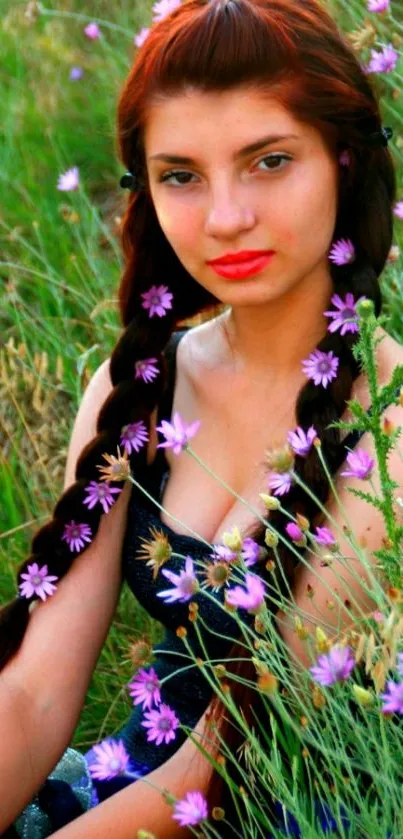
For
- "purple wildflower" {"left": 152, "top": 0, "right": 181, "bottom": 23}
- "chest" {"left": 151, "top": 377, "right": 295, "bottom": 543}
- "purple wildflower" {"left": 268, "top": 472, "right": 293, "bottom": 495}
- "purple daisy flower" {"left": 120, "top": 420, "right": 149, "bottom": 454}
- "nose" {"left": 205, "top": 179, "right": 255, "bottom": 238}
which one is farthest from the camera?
"purple daisy flower" {"left": 120, "top": 420, "right": 149, "bottom": 454}

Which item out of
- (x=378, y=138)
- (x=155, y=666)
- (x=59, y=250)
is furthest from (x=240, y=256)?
(x=59, y=250)

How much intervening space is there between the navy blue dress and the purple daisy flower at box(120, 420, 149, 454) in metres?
0.05

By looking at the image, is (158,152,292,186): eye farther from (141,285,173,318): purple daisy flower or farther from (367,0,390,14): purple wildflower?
(367,0,390,14): purple wildflower

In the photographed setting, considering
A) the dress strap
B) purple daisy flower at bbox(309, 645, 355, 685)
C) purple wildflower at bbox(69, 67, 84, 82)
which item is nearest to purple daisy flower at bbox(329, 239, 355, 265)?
the dress strap

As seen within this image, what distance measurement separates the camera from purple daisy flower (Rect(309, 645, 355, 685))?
4.94 ft

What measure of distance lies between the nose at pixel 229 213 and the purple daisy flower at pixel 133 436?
0.45 metres

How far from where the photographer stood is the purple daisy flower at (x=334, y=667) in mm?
1506

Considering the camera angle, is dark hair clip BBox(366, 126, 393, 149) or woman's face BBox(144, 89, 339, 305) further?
dark hair clip BBox(366, 126, 393, 149)

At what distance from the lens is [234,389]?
2.33 m

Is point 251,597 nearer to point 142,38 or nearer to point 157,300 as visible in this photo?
point 157,300

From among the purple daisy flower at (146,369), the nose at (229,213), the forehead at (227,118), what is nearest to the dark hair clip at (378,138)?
the forehead at (227,118)

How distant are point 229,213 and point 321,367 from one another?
0.29m

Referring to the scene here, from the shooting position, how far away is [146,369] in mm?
2375

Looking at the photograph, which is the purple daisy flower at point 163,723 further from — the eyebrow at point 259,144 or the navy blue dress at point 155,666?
the eyebrow at point 259,144
